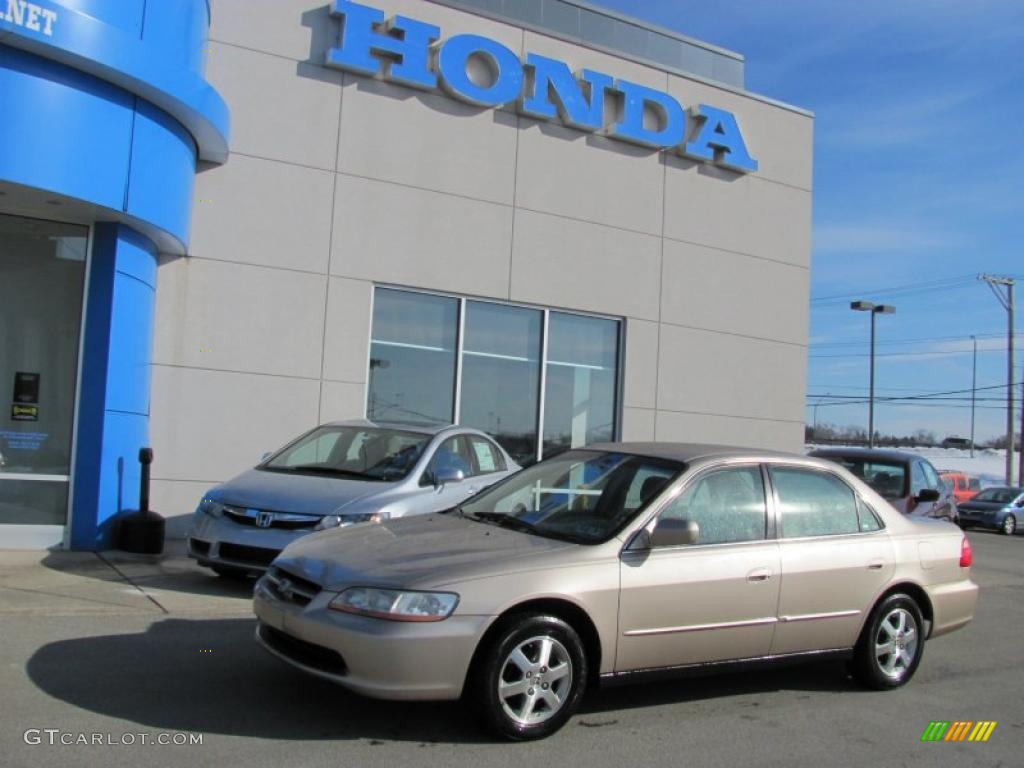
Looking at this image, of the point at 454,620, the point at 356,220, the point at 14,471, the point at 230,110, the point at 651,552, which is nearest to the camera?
the point at 454,620

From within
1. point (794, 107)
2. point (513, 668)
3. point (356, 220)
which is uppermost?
point (794, 107)

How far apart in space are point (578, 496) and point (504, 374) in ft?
26.6

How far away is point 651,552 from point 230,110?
8889mm

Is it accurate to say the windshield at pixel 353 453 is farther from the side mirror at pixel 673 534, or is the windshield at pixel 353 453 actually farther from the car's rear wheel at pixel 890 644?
the car's rear wheel at pixel 890 644

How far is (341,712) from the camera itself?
500cm

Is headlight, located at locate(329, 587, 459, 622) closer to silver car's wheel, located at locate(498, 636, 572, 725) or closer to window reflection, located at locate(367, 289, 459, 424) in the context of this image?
silver car's wheel, located at locate(498, 636, 572, 725)

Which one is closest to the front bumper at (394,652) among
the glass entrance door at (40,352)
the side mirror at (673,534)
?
the side mirror at (673,534)

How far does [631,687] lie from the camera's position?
5.88 meters

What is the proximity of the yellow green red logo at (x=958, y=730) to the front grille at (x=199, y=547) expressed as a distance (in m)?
5.64

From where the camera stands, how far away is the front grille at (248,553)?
7719 mm

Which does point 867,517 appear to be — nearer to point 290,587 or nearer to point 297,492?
point 290,587

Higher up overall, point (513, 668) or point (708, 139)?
point (708, 139)

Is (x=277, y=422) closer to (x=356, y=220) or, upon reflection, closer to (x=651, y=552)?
(x=356, y=220)

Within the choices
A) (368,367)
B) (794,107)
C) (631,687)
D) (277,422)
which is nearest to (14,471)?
(277,422)
